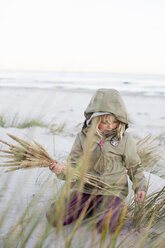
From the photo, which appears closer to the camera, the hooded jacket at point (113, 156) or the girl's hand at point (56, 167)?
the girl's hand at point (56, 167)

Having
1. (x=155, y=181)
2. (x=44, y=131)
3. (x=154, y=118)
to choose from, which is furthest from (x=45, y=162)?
(x=154, y=118)

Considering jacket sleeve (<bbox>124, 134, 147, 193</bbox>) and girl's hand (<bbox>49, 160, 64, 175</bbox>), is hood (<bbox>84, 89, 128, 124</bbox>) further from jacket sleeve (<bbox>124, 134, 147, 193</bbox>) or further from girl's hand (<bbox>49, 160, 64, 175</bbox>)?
girl's hand (<bbox>49, 160, 64, 175</bbox>)

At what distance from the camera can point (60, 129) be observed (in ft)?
12.5

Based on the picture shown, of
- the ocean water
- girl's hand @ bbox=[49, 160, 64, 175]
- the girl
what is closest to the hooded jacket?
the girl

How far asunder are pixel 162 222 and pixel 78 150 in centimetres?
61

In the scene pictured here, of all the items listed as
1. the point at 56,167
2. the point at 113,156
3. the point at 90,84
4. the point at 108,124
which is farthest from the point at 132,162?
the point at 90,84

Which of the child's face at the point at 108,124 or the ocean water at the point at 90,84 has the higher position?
the ocean water at the point at 90,84

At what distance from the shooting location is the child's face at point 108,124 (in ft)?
5.86

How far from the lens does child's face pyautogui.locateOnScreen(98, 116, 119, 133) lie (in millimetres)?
1786

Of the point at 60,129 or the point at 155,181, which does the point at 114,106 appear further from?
the point at 60,129

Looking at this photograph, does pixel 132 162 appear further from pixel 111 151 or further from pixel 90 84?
pixel 90 84

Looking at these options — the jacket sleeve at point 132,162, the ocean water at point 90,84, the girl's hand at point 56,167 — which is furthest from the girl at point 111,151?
the ocean water at point 90,84

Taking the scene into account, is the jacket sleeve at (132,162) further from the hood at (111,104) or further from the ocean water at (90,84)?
the ocean water at (90,84)

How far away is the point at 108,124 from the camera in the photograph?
1.79m
